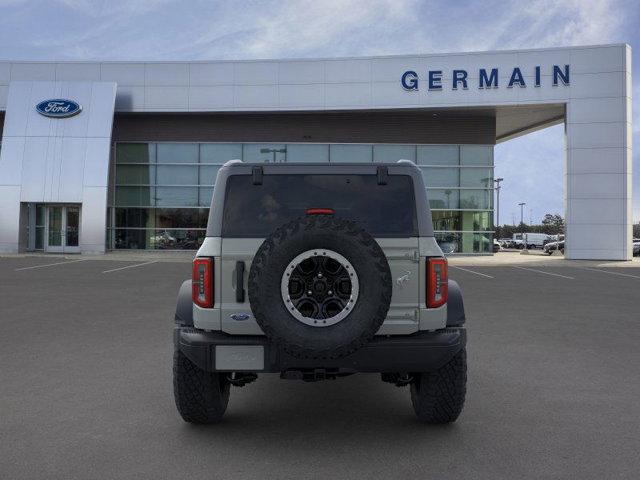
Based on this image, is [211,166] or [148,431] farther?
[211,166]

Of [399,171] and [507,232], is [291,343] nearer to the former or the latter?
[399,171]

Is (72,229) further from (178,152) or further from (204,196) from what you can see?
(204,196)

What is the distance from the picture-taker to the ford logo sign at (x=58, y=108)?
28.2 m

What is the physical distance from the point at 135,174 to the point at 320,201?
28.6 metres

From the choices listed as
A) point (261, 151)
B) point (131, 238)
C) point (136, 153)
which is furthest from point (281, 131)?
point (131, 238)

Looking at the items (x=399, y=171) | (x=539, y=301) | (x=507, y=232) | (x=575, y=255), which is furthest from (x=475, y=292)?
(x=507, y=232)

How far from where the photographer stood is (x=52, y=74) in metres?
29.6

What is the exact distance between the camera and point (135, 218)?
100 feet

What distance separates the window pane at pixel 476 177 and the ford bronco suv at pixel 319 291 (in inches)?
1056

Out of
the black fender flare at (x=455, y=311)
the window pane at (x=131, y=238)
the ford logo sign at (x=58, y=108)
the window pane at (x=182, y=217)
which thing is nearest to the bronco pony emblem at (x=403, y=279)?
the black fender flare at (x=455, y=311)

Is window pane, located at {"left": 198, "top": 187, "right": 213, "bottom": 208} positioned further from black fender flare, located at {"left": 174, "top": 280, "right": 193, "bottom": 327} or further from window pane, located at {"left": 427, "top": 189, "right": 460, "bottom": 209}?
black fender flare, located at {"left": 174, "top": 280, "right": 193, "bottom": 327}

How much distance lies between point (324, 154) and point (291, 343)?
27.0 meters

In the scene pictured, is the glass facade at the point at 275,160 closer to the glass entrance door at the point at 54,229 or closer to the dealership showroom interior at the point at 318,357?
the glass entrance door at the point at 54,229

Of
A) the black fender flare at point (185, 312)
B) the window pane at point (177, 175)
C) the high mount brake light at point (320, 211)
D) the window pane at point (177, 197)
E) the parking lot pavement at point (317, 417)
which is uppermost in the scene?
the window pane at point (177, 175)
